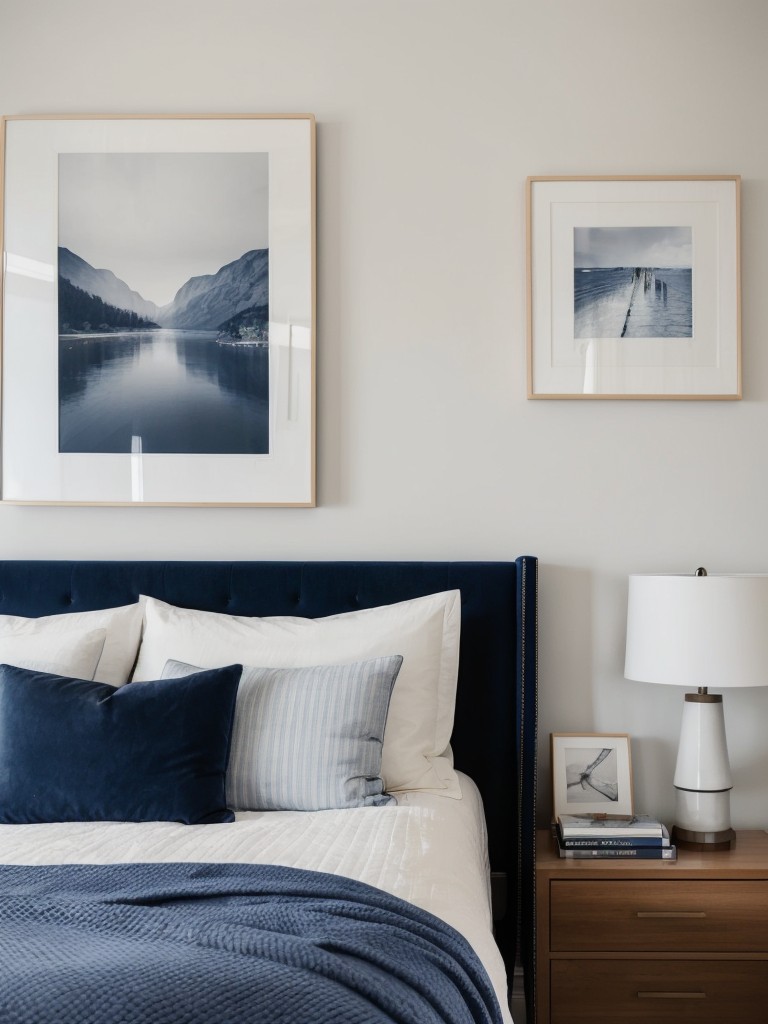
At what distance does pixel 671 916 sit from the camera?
6.77 feet

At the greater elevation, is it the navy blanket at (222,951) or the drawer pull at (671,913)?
the navy blanket at (222,951)

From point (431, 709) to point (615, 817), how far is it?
0.56 metres

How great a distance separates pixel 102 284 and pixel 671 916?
217 centimetres

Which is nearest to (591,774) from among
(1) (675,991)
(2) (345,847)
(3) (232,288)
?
(1) (675,991)

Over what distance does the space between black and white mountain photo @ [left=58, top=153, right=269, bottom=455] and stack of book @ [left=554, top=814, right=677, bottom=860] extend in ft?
4.21

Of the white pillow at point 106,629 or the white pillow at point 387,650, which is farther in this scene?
the white pillow at point 106,629

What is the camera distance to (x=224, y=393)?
253 cm

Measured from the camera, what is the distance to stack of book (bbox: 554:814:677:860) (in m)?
2.15

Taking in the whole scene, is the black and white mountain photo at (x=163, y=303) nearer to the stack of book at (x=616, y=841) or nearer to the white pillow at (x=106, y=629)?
the white pillow at (x=106, y=629)

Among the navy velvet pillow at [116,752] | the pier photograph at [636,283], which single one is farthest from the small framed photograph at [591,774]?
the pier photograph at [636,283]

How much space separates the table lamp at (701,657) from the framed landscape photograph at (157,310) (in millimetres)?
972

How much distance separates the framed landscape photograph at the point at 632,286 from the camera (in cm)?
249

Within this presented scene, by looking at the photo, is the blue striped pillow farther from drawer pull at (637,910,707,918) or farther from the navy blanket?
drawer pull at (637,910,707,918)

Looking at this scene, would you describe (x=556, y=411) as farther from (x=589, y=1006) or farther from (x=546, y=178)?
(x=589, y=1006)
